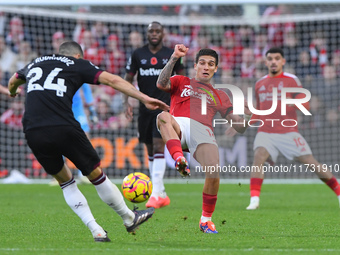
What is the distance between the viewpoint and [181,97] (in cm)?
755

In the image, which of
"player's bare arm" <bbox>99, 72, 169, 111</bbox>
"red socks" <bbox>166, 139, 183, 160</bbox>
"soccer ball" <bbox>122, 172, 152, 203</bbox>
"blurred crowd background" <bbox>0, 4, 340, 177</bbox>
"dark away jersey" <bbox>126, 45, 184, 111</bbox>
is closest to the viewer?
"player's bare arm" <bbox>99, 72, 169, 111</bbox>

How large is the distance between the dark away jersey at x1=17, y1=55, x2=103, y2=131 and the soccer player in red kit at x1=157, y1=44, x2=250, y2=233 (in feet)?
3.96

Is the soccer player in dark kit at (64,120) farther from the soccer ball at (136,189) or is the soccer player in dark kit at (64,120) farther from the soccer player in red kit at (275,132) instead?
the soccer player in red kit at (275,132)

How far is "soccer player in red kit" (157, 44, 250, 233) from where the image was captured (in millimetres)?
6840

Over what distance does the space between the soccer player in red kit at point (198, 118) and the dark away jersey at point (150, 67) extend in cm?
255

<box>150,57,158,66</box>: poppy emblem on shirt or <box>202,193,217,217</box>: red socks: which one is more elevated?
<box>150,57,158,66</box>: poppy emblem on shirt

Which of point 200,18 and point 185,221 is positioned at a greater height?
point 200,18

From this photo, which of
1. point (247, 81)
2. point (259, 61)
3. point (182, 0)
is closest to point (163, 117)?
point (182, 0)

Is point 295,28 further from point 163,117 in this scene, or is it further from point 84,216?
point 84,216

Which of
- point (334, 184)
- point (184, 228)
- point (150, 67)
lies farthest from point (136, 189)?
point (334, 184)

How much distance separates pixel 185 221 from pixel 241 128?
4.36ft

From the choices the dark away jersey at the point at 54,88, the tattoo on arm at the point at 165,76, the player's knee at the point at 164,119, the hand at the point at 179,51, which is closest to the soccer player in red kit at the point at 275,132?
the tattoo on arm at the point at 165,76

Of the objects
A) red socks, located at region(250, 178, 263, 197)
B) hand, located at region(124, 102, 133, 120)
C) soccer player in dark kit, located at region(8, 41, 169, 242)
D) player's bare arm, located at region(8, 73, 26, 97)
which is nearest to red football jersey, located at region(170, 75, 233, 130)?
soccer player in dark kit, located at region(8, 41, 169, 242)

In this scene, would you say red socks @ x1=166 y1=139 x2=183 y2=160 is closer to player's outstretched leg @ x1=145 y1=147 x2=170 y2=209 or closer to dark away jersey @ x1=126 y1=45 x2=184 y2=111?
player's outstretched leg @ x1=145 y1=147 x2=170 y2=209
